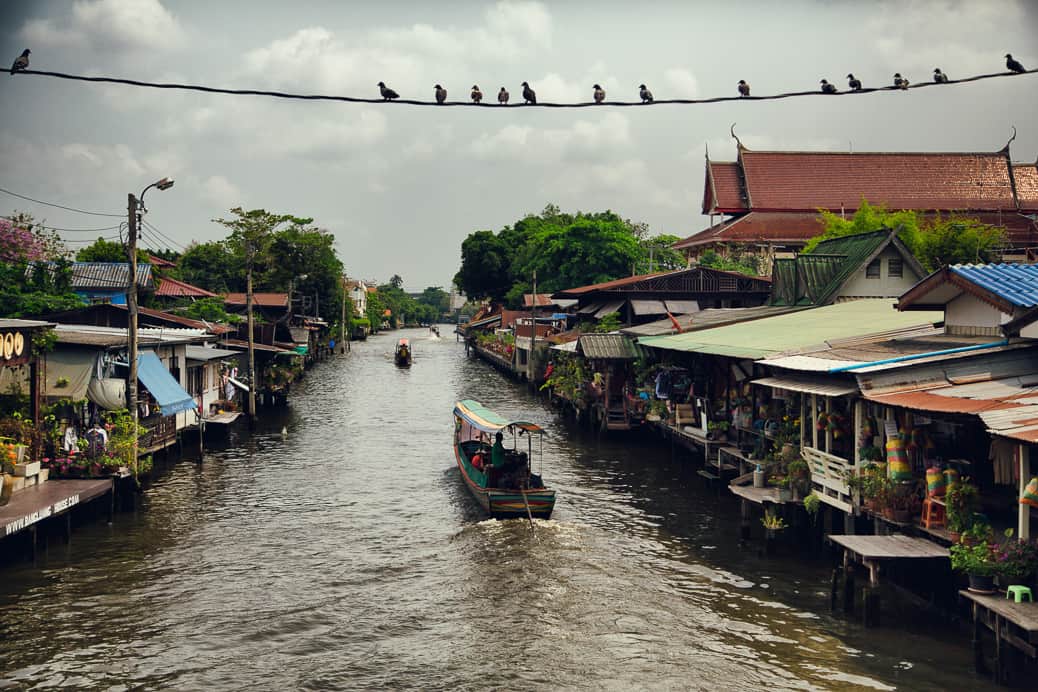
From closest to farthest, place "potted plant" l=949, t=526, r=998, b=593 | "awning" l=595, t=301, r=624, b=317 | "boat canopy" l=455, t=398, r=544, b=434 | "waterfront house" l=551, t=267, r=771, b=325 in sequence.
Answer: "potted plant" l=949, t=526, r=998, b=593, "boat canopy" l=455, t=398, r=544, b=434, "waterfront house" l=551, t=267, r=771, b=325, "awning" l=595, t=301, r=624, b=317

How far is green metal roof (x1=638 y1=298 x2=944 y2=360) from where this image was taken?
21266mm

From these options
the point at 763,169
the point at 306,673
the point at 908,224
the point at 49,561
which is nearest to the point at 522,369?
the point at 763,169

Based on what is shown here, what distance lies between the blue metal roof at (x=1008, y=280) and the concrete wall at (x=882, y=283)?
13.7 metres

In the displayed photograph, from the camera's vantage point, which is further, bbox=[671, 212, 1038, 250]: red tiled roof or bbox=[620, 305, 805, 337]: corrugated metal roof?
bbox=[671, 212, 1038, 250]: red tiled roof

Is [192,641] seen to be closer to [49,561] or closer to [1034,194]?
[49,561]

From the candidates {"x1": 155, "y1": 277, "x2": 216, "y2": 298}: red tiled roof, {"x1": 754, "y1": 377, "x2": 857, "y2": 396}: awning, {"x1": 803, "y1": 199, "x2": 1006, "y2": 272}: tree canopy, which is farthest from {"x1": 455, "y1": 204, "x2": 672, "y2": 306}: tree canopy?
{"x1": 754, "y1": 377, "x2": 857, "y2": 396}: awning

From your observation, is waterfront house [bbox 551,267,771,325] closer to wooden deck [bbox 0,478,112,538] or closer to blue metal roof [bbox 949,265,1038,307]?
blue metal roof [bbox 949,265,1038,307]

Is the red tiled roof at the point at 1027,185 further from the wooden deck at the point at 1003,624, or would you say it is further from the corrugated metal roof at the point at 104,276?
the wooden deck at the point at 1003,624

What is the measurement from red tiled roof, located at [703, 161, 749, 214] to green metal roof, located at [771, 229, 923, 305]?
22530 millimetres

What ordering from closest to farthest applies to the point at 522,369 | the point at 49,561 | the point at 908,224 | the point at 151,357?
the point at 49,561, the point at 151,357, the point at 908,224, the point at 522,369

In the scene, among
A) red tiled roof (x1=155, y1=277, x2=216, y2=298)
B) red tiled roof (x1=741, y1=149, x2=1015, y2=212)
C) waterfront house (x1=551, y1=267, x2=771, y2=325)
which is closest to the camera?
waterfront house (x1=551, y1=267, x2=771, y2=325)

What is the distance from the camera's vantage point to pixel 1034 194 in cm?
5631

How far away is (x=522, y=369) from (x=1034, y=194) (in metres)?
34.3

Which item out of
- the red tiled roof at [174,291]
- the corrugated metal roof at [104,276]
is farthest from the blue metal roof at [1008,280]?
the red tiled roof at [174,291]
